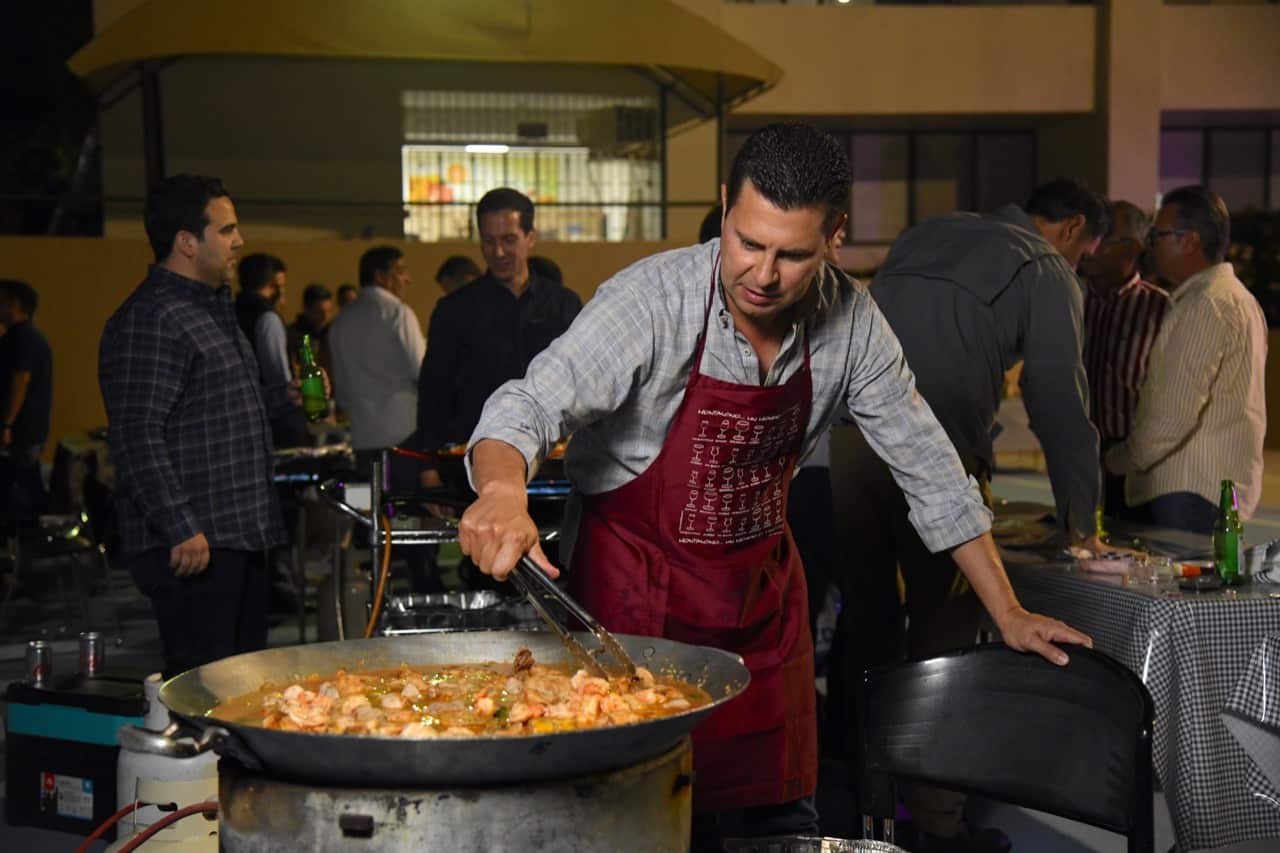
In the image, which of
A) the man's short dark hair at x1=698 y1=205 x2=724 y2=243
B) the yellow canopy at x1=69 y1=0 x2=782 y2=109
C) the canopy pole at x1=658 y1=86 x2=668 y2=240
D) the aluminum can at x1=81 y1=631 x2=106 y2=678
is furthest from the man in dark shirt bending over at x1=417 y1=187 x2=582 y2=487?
the canopy pole at x1=658 y1=86 x2=668 y2=240

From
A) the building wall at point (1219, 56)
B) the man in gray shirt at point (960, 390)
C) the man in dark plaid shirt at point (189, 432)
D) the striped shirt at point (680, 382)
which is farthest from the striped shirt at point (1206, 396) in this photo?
the building wall at point (1219, 56)

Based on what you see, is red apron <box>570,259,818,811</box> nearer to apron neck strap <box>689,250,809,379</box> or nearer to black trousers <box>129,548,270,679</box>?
apron neck strap <box>689,250,809,379</box>

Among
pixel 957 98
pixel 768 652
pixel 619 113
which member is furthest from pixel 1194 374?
pixel 957 98

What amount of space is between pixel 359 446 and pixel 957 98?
574 inches

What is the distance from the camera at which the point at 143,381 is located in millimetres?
4152

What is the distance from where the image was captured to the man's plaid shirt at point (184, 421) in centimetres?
416

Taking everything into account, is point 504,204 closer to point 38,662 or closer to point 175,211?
point 175,211

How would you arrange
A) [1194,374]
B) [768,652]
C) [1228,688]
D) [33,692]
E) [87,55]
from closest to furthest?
[768,652] < [1228,688] < [33,692] < [1194,374] < [87,55]

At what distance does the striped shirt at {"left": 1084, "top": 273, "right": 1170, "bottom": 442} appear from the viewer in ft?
22.3

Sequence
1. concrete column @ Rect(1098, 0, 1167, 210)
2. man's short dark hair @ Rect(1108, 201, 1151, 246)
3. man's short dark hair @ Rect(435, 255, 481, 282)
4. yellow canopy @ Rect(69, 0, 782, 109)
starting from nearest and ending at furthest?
man's short dark hair @ Rect(1108, 201, 1151, 246) < man's short dark hair @ Rect(435, 255, 481, 282) < yellow canopy @ Rect(69, 0, 782, 109) < concrete column @ Rect(1098, 0, 1167, 210)

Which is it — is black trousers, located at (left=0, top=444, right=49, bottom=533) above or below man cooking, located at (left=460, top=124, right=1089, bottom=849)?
below

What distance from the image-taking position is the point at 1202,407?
5.02 m

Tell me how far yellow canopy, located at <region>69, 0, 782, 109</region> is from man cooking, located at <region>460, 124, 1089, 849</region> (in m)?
7.95

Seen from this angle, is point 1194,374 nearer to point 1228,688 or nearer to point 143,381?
point 1228,688
